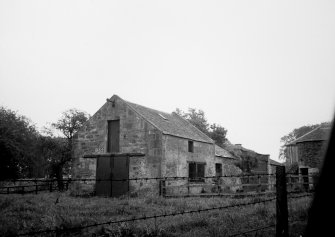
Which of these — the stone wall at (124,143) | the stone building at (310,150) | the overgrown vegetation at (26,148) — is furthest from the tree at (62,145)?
the stone building at (310,150)

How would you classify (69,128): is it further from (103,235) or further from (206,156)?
(103,235)

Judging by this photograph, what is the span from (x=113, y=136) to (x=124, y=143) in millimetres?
1307

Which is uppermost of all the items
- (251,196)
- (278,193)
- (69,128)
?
(69,128)

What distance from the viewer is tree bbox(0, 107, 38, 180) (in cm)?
2723

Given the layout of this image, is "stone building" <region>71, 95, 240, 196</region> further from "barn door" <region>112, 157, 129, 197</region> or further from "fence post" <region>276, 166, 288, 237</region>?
"fence post" <region>276, 166, 288, 237</region>

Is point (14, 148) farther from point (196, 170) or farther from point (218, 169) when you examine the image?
point (218, 169)

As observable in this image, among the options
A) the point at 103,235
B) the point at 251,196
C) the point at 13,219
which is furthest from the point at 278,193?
the point at 251,196

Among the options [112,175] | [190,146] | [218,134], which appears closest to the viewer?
[112,175]

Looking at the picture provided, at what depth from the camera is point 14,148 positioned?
28.0 m

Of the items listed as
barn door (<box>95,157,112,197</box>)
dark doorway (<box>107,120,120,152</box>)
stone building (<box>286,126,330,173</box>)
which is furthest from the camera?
stone building (<box>286,126,330,173</box>)

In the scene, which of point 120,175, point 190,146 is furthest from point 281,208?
point 190,146

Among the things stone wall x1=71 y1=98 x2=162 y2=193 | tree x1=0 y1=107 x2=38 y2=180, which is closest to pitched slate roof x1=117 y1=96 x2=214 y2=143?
stone wall x1=71 y1=98 x2=162 y2=193

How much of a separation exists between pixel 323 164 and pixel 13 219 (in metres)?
9.64

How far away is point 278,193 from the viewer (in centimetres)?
480
